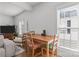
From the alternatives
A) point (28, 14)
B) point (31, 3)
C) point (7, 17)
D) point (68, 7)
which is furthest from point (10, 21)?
point (68, 7)

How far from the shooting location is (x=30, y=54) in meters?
2.32

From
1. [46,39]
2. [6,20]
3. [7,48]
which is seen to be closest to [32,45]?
[46,39]

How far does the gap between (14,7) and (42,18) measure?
0.65 meters

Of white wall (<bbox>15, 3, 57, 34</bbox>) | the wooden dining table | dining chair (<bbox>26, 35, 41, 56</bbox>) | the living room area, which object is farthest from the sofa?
the wooden dining table

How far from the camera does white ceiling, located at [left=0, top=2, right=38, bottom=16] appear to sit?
2.08 meters

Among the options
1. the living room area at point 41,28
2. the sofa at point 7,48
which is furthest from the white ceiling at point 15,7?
the sofa at point 7,48

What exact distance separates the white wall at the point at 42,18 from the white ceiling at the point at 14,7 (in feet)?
0.35

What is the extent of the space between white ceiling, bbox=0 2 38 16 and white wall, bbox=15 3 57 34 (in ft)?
0.35

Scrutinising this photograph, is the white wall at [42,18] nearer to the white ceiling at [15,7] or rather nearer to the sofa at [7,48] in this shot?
the white ceiling at [15,7]

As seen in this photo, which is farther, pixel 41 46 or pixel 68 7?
pixel 41 46

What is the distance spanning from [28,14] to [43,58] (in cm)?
106

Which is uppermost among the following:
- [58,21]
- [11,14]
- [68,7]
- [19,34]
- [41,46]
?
[68,7]

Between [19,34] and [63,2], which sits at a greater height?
[63,2]

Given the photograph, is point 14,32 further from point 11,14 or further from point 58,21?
point 58,21
